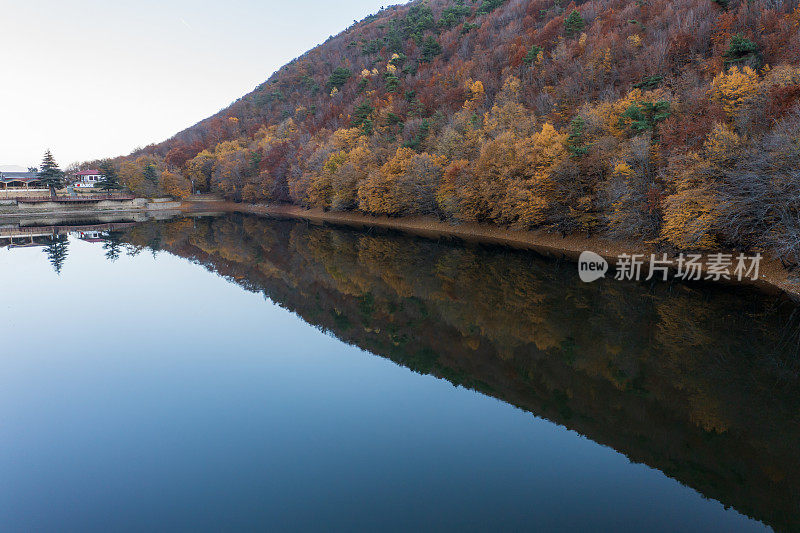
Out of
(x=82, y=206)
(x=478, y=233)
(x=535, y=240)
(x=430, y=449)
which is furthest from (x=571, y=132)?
(x=82, y=206)

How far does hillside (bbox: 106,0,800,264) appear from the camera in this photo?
26.4m

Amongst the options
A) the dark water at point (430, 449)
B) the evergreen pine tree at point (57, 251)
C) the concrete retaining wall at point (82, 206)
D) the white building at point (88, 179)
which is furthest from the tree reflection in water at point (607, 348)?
the white building at point (88, 179)

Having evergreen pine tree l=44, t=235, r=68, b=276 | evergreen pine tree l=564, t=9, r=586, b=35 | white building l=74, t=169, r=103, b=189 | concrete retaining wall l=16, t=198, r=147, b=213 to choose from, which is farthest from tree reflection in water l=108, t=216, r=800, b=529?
white building l=74, t=169, r=103, b=189

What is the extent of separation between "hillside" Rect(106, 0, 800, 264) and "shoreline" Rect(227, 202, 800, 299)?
1.34m

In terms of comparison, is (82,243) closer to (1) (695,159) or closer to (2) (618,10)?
(1) (695,159)

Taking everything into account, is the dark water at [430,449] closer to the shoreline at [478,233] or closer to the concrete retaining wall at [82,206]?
the shoreline at [478,233]

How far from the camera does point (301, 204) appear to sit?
283 feet

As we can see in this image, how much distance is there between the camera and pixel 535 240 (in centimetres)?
4406

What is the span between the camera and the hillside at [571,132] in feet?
86.6

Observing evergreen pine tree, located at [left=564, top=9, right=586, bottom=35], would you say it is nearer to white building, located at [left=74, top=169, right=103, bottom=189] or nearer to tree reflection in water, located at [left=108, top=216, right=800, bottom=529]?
tree reflection in water, located at [left=108, top=216, right=800, bottom=529]

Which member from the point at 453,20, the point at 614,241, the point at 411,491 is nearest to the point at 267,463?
the point at 411,491

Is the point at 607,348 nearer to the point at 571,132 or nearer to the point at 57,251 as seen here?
the point at 571,132

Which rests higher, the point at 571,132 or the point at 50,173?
the point at 50,173

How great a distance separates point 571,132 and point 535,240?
11540mm
